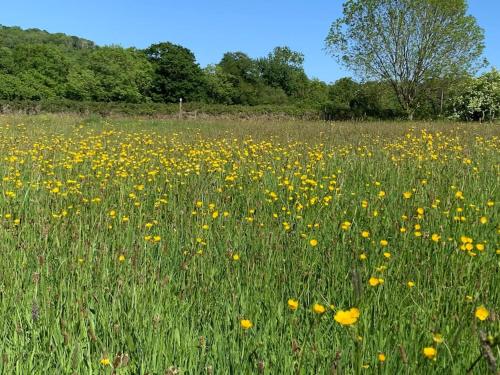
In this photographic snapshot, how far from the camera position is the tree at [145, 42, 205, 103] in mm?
71125

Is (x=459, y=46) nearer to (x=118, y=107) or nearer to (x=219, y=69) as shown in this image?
(x=118, y=107)

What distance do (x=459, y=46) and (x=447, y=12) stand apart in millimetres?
2048

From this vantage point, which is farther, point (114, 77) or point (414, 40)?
point (114, 77)

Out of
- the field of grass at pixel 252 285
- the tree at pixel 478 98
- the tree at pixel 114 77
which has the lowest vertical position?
the field of grass at pixel 252 285

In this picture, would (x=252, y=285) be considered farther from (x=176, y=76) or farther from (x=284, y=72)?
(x=284, y=72)

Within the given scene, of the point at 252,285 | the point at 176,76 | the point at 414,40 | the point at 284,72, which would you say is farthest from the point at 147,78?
the point at 252,285

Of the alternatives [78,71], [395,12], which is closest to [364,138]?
[395,12]

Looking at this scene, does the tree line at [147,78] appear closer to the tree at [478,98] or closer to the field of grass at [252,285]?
the tree at [478,98]

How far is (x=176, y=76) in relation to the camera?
7194cm

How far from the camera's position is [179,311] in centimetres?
220

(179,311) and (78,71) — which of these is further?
(78,71)

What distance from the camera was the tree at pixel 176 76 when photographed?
71.1m

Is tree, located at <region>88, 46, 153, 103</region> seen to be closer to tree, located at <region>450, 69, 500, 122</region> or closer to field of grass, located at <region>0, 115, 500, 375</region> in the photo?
tree, located at <region>450, 69, 500, 122</region>

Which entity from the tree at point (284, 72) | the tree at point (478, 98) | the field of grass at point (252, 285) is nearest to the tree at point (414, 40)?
the tree at point (478, 98)
